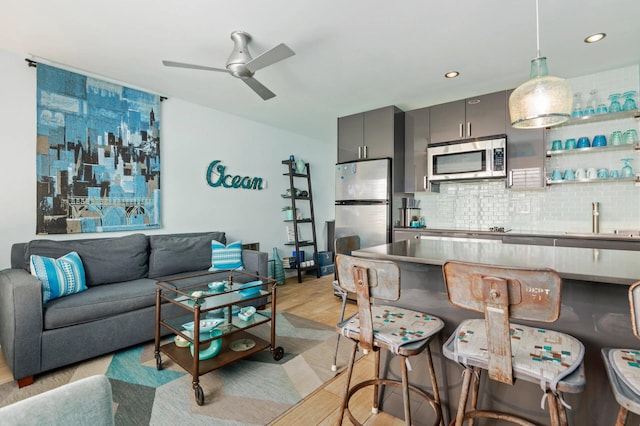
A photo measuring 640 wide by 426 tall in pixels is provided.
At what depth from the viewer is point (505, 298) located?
40.0 inches

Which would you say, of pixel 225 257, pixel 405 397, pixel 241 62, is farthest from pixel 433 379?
pixel 225 257

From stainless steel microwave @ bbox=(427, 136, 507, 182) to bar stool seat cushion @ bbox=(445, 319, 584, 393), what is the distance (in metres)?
2.57

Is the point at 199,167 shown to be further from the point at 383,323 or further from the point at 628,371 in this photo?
the point at 628,371

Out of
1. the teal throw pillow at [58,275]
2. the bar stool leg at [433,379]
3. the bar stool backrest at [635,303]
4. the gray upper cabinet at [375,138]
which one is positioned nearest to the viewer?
the bar stool backrest at [635,303]

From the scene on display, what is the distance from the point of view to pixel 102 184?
10.3 ft

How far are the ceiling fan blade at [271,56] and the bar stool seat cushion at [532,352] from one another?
1982mm

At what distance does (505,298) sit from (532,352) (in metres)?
0.28

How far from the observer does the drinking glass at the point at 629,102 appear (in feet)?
9.59

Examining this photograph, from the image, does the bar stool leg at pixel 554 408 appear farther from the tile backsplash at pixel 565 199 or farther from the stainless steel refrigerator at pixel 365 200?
the tile backsplash at pixel 565 199

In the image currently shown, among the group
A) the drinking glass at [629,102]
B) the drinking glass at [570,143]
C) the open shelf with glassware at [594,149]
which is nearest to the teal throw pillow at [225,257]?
the open shelf with glassware at [594,149]

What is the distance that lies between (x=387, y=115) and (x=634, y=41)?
2254 millimetres

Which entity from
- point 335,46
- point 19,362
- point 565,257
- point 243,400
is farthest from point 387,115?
point 19,362

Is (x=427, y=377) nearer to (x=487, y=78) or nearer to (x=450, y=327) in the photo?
(x=450, y=327)

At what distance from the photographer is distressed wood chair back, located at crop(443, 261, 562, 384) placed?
976 millimetres
